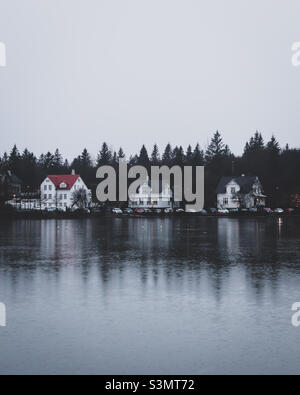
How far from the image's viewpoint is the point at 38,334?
8820 mm

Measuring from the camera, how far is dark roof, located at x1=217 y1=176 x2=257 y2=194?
10888 cm

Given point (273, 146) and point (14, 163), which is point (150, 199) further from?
point (14, 163)

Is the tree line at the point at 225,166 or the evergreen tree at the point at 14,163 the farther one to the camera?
the evergreen tree at the point at 14,163

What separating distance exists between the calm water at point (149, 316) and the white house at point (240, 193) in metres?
88.5

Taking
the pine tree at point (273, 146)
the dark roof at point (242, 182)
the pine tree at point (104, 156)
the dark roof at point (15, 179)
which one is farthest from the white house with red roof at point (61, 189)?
the pine tree at point (273, 146)

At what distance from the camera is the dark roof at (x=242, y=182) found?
4286 inches

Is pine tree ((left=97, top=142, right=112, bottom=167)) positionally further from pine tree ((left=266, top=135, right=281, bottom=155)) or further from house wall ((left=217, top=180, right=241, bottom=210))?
house wall ((left=217, top=180, right=241, bottom=210))

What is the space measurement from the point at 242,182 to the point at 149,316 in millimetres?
102916

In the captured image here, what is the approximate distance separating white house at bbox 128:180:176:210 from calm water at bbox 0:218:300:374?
99469mm

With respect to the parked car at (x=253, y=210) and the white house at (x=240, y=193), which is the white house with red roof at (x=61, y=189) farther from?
the parked car at (x=253, y=210)
